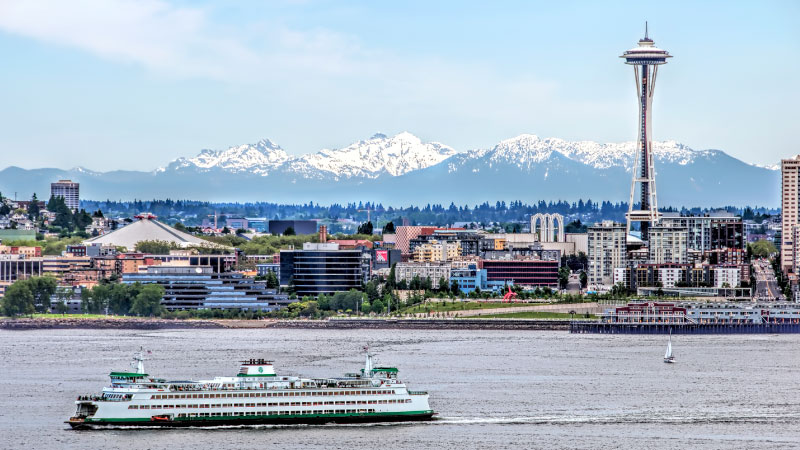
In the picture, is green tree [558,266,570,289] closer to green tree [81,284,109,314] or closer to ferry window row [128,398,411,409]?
green tree [81,284,109,314]

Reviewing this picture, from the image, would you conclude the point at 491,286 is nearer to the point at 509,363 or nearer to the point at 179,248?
the point at 179,248

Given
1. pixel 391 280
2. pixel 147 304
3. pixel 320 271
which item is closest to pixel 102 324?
pixel 147 304

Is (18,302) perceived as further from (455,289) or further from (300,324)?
(455,289)

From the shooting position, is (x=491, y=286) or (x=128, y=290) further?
(x=491, y=286)

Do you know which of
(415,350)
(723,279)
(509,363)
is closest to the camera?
(509,363)

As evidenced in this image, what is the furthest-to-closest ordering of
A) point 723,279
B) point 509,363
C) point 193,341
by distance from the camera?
point 723,279
point 193,341
point 509,363

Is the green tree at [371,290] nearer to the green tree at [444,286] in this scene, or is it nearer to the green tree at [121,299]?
the green tree at [444,286]

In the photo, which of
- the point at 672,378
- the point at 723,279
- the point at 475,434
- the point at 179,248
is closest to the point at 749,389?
the point at 672,378

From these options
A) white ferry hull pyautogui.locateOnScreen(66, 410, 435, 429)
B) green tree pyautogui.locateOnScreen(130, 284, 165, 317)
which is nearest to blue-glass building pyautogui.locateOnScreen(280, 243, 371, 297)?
green tree pyautogui.locateOnScreen(130, 284, 165, 317)
